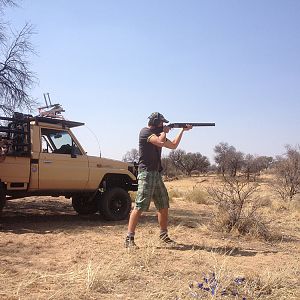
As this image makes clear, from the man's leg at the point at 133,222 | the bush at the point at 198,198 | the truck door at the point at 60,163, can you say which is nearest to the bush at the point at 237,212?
the man's leg at the point at 133,222

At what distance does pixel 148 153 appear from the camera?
6395mm

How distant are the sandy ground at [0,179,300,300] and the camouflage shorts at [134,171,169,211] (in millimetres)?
525

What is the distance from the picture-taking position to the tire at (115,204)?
367 inches

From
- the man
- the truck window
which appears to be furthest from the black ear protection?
the truck window

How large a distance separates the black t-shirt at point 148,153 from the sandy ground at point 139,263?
3.43 ft

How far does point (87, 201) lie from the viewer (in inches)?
401

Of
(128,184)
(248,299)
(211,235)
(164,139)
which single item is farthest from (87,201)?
(248,299)

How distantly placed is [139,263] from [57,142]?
457 centimetres

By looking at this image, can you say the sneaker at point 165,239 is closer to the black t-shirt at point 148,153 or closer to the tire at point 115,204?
the black t-shirt at point 148,153

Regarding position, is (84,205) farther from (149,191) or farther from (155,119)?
(155,119)

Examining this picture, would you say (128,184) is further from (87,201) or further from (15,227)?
(15,227)

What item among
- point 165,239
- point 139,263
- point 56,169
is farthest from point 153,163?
point 56,169

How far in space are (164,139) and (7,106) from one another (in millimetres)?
8353

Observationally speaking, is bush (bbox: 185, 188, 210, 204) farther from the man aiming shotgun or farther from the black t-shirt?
the black t-shirt
